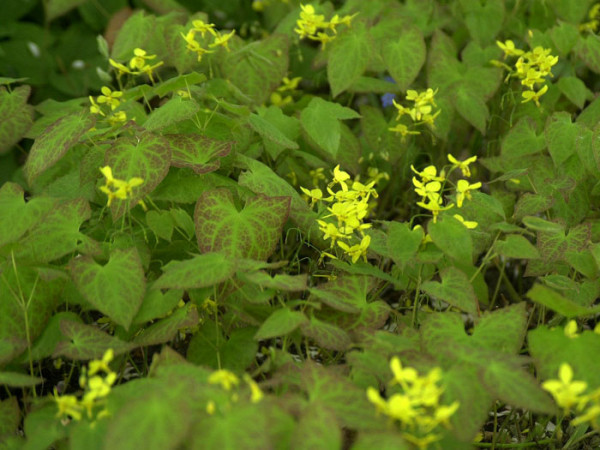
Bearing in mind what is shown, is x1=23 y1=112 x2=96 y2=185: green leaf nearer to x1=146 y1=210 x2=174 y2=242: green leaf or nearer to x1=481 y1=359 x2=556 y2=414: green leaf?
x1=146 y1=210 x2=174 y2=242: green leaf

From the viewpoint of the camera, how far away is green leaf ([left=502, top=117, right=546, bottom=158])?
5.37 feet

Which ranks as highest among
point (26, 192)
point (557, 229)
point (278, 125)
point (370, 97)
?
point (557, 229)

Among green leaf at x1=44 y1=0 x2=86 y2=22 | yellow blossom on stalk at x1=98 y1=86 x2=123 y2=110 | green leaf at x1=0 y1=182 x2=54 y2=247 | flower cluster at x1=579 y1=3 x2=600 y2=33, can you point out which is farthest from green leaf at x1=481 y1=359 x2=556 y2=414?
green leaf at x1=44 y1=0 x2=86 y2=22

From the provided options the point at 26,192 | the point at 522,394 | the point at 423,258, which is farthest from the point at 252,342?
the point at 26,192

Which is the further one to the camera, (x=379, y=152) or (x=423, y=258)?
(x=379, y=152)

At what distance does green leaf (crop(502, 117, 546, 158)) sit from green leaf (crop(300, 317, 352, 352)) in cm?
67

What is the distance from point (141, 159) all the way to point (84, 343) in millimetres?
316

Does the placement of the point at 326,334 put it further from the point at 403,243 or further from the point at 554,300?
the point at 554,300

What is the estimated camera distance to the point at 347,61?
1705 mm

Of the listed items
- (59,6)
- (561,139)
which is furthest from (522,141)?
(59,6)

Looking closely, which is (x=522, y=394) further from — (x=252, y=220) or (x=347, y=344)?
(x=252, y=220)

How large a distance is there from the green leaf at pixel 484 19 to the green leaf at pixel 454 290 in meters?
0.87

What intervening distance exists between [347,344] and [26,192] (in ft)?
3.93

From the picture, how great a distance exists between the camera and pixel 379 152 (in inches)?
74.5
